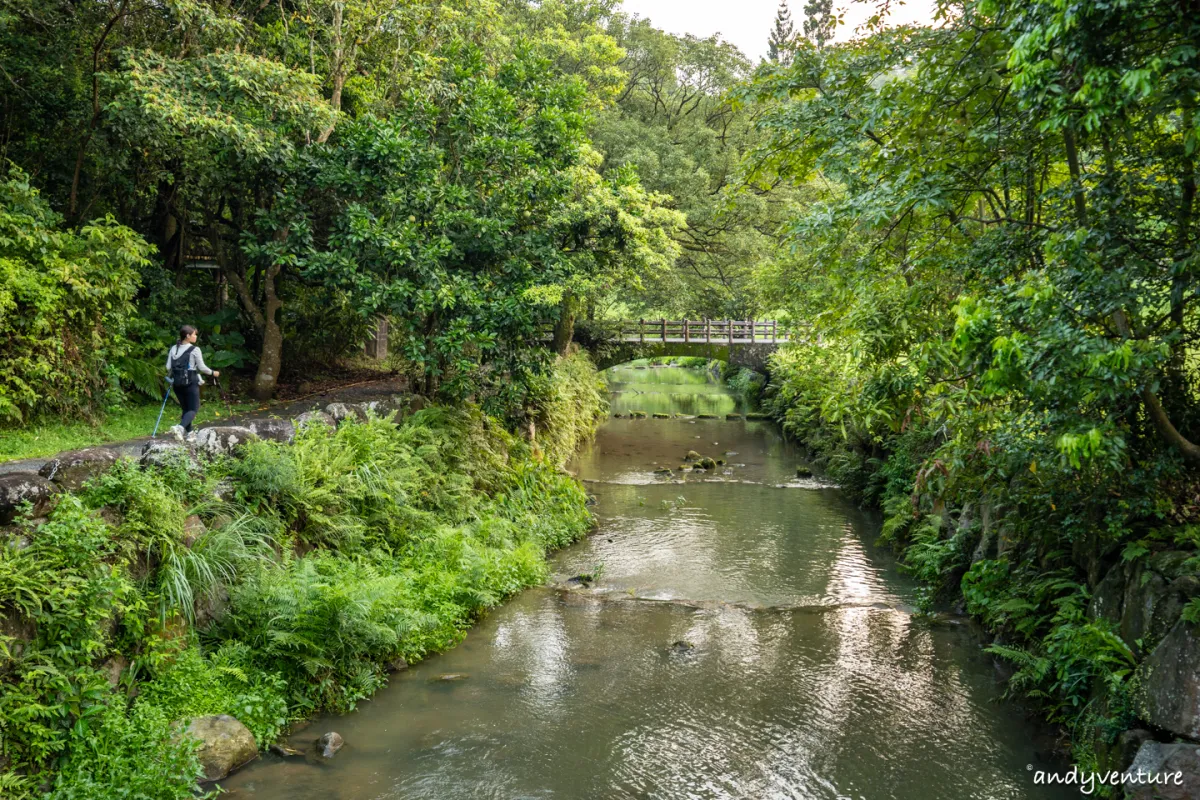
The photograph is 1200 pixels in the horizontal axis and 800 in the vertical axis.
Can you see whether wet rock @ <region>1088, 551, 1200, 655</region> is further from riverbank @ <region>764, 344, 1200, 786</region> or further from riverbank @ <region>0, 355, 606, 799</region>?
riverbank @ <region>0, 355, 606, 799</region>

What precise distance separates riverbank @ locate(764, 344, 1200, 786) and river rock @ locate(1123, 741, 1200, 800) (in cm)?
2

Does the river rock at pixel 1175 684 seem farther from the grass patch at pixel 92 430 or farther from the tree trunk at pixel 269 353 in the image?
the tree trunk at pixel 269 353

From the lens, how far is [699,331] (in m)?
32.1

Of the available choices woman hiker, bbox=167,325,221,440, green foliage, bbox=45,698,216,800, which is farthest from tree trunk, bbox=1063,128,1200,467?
woman hiker, bbox=167,325,221,440

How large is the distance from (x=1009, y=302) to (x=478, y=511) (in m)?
9.17

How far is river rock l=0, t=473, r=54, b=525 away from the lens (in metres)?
6.80

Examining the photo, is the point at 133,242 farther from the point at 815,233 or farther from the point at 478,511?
the point at 815,233

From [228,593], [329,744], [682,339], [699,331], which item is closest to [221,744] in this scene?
[329,744]

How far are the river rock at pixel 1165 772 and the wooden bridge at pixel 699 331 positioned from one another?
2287 centimetres

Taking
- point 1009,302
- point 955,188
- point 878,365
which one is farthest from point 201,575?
point 955,188

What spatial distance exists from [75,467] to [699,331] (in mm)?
26145

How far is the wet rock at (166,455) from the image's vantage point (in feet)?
28.6

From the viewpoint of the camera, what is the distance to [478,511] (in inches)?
543

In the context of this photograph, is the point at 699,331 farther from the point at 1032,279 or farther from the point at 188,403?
the point at 1032,279
